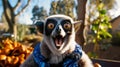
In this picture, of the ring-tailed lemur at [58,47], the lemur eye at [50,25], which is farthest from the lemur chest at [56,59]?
the lemur eye at [50,25]

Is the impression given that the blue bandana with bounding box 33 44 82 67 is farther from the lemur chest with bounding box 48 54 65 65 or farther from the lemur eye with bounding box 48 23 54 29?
the lemur eye with bounding box 48 23 54 29

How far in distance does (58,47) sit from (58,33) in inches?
2.6

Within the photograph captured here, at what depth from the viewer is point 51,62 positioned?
4.24 feet

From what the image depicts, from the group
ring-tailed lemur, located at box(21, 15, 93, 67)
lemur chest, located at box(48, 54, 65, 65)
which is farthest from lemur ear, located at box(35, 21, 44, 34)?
lemur chest, located at box(48, 54, 65, 65)

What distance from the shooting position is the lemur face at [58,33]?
4.02 ft

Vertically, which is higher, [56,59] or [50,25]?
[50,25]

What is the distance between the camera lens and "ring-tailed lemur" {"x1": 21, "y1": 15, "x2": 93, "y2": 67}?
1238 millimetres

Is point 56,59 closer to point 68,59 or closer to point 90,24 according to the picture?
point 68,59

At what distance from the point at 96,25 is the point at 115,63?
4.32 m

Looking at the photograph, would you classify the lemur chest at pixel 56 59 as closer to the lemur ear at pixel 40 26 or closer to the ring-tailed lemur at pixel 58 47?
the ring-tailed lemur at pixel 58 47

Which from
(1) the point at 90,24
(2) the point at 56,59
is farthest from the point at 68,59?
(1) the point at 90,24

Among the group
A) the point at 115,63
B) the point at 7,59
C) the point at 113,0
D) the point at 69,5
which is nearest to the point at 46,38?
the point at 7,59

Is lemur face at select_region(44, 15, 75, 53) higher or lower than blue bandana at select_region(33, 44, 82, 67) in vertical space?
higher

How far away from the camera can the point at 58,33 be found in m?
1.20
